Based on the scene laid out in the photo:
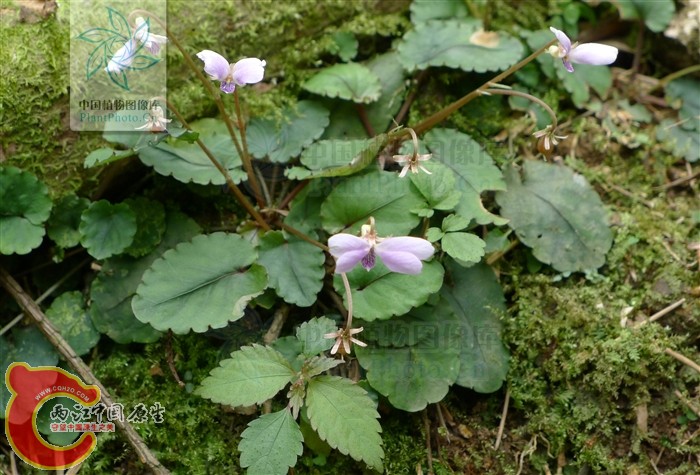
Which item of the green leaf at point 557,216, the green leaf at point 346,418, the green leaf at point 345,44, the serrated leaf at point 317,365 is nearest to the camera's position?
the green leaf at point 346,418

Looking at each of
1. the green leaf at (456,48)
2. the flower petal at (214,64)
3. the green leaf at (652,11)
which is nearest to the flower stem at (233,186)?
the flower petal at (214,64)

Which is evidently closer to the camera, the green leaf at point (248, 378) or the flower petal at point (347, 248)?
the flower petal at point (347, 248)

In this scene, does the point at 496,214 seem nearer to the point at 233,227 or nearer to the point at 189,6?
the point at 233,227

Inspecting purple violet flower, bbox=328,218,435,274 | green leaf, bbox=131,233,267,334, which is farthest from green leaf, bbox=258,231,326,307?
purple violet flower, bbox=328,218,435,274

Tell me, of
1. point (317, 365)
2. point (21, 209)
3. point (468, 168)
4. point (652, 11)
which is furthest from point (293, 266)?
point (652, 11)

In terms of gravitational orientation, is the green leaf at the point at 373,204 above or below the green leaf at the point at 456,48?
below

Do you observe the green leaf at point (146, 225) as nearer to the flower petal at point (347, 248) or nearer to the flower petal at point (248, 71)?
the flower petal at point (248, 71)

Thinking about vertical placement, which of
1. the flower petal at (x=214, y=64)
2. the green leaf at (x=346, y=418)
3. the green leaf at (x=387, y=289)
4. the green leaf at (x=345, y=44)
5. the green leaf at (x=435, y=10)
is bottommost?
the green leaf at (x=346, y=418)

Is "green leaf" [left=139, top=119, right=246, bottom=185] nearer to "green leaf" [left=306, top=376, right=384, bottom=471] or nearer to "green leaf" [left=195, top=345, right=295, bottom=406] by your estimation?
"green leaf" [left=195, top=345, right=295, bottom=406]

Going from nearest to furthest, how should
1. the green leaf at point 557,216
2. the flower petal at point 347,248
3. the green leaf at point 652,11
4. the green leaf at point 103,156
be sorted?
1. the flower petal at point 347,248
2. the green leaf at point 103,156
3. the green leaf at point 557,216
4. the green leaf at point 652,11
